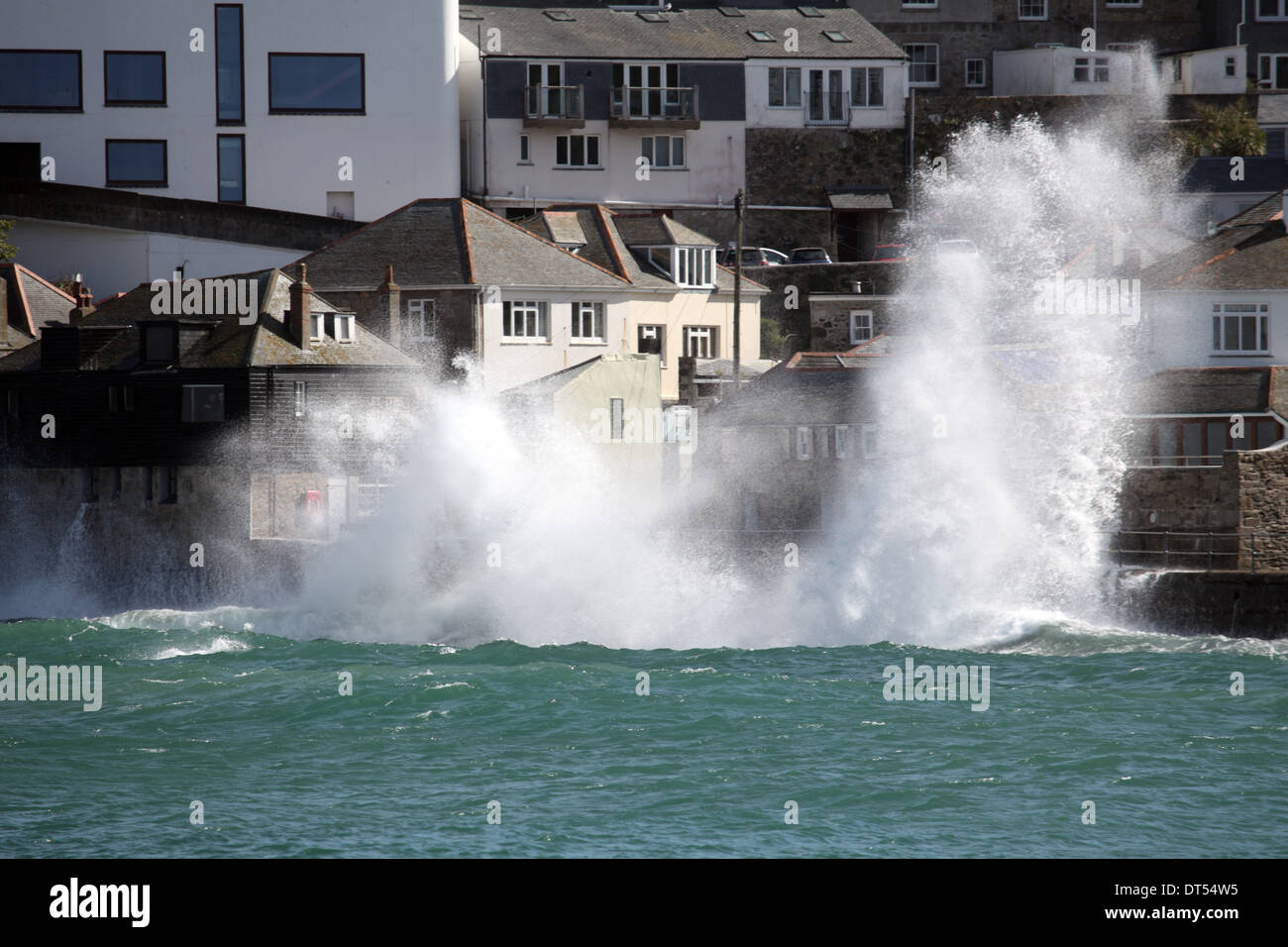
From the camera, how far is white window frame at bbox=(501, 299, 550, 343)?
53.1 m

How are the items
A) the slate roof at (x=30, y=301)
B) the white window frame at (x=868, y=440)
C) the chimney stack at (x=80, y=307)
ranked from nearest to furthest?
the white window frame at (x=868, y=440) → the chimney stack at (x=80, y=307) → the slate roof at (x=30, y=301)

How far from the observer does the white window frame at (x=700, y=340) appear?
58188mm

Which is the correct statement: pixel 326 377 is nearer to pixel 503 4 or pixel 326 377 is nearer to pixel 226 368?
pixel 226 368

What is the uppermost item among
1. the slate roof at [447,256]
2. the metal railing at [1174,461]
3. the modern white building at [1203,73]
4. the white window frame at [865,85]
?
the modern white building at [1203,73]

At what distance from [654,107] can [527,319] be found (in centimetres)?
1491

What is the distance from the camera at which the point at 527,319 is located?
53562mm

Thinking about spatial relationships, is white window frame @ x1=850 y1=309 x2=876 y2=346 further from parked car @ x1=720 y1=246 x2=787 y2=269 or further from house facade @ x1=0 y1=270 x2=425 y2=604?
house facade @ x1=0 y1=270 x2=425 y2=604

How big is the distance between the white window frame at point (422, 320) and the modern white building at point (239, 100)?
11.2 m

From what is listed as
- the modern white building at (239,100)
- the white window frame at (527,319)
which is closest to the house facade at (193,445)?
the white window frame at (527,319)

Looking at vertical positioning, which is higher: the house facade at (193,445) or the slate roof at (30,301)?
the slate roof at (30,301)

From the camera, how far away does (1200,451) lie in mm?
44312

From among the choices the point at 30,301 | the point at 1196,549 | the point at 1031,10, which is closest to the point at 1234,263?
the point at 1196,549

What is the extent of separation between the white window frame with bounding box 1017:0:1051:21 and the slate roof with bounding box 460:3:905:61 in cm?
710

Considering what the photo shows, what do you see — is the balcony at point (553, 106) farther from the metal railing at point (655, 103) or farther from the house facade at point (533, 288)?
the house facade at point (533, 288)
